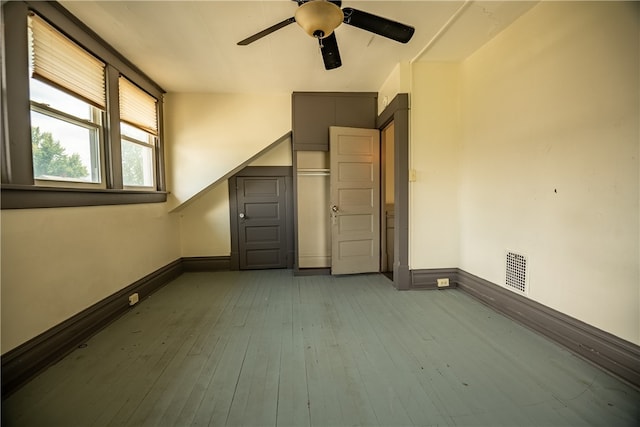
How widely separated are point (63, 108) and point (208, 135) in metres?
1.66

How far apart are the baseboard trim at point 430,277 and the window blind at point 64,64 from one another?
3.64 metres

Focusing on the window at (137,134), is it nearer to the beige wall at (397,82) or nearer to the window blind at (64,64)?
the window blind at (64,64)

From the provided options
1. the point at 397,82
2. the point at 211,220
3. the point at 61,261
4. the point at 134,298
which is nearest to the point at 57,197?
the point at 61,261

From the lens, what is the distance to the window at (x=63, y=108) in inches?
68.9

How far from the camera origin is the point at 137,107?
2.89 meters

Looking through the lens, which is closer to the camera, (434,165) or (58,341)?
(58,341)

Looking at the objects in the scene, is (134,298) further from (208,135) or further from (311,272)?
(208,135)

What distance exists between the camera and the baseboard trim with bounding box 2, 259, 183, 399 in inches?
59.0

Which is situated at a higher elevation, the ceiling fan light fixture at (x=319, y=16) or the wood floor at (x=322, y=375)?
the ceiling fan light fixture at (x=319, y=16)

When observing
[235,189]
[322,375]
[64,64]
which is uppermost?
[64,64]

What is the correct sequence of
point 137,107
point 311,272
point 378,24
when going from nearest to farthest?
point 378,24
point 137,107
point 311,272

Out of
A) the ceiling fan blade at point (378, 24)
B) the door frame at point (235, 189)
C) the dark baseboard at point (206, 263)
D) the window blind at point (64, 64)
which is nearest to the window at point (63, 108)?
the window blind at point (64, 64)

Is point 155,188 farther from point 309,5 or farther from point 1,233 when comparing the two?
point 309,5

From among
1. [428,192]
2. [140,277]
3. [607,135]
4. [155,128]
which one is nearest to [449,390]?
[607,135]
